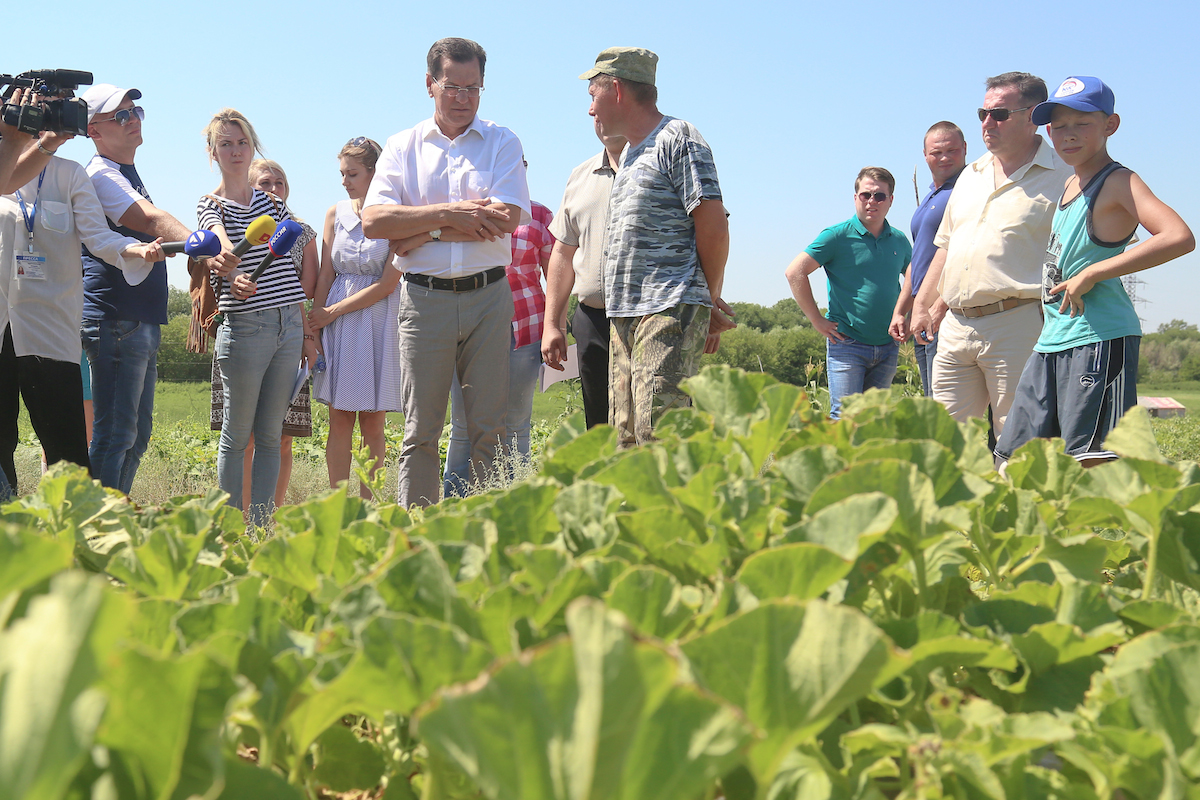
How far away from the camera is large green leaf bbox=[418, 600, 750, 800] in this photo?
13.9 inches

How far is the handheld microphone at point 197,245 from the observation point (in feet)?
13.7

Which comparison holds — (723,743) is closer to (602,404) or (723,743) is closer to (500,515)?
(500,515)

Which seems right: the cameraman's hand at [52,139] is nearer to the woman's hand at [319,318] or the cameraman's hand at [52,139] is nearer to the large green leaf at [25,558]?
the woman's hand at [319,318]

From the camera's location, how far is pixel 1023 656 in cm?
58

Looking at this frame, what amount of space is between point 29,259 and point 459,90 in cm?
198

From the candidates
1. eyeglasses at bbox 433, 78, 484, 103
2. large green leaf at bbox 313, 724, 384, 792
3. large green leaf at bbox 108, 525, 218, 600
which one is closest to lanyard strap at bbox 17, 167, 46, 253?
eyeglasses at bbox 433, 78, 484, 103

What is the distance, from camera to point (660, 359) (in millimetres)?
3879

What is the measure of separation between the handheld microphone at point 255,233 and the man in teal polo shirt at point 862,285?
340cm

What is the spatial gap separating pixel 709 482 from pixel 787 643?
0.88ft

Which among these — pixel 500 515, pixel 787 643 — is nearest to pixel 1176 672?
pixel 787 643

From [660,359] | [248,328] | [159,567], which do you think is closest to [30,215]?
[248,328]

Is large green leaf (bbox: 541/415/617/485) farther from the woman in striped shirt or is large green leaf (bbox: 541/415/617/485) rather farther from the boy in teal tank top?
the woman in striped shirt

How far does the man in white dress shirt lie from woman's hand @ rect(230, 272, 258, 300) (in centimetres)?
71

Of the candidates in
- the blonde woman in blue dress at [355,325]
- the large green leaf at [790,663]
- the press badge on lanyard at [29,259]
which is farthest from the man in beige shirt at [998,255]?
the large green leaf at [790,663]
